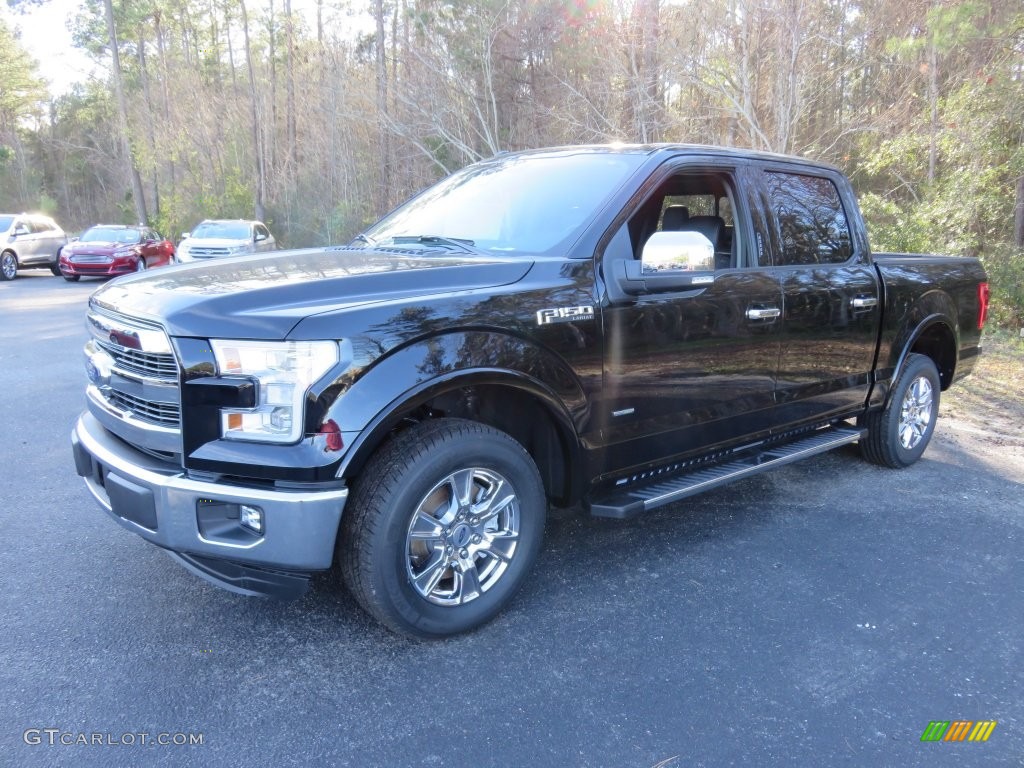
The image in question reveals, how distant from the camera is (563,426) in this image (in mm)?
3322

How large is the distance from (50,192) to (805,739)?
68.5m

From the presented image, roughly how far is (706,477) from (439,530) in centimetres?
160

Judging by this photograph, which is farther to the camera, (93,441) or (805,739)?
(93,441)

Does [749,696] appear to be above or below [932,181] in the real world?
below

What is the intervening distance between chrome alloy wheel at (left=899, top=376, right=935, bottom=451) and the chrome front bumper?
14.1 ft

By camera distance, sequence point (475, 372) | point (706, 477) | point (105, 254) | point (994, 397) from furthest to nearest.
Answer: point (105, 254), point (994, 397), point (706, 477), point (475, 372)

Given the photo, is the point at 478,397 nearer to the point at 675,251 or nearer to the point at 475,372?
the point at 475,372

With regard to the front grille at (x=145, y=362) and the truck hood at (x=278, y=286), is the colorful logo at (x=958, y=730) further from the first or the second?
the front grille at (x=145, y=362)

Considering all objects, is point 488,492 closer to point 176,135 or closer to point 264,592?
point 264,592

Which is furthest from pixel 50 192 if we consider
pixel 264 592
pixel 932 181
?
pixel 264 592

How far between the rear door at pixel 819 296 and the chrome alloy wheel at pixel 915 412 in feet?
2.11

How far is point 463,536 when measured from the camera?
3105 mm

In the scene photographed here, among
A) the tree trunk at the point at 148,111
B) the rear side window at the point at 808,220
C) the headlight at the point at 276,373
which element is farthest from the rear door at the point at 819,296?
the tree trunk at the point at 148,111

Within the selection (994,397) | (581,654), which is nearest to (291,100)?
(994,397)
